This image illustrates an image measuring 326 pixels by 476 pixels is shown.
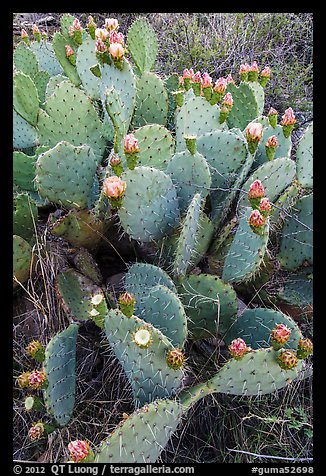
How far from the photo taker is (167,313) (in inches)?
55.3

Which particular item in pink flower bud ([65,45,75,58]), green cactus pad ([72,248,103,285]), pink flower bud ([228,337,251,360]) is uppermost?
pink flower bud ([65,45,75,58])

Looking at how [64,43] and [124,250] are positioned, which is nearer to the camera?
[124,250]

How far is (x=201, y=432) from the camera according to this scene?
161 centimetres

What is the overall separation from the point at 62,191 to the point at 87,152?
174 millimetres

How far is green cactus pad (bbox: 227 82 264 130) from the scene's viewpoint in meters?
1.94

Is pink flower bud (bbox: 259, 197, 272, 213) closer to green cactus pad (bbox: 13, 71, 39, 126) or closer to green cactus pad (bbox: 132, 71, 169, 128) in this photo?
green cactus pad (bbox: 132, 71, 169, 128)

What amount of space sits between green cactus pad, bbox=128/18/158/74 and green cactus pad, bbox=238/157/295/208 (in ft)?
3.37

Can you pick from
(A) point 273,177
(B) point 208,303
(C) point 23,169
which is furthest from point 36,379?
(A) point 273,177

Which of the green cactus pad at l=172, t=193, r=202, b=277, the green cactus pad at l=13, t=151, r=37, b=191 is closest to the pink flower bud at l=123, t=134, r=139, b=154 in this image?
the green cactus pad at l=172, t=193, r=202, b=277

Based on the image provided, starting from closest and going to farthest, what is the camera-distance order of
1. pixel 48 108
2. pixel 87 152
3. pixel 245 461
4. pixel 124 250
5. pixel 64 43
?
pixel 245 461
pixel 87 152
pixel 48 108
pixel 124 250
pixel 64 43

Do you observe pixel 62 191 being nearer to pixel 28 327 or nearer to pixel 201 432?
pixel 28 327

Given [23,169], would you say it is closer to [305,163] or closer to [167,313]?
[167,313]

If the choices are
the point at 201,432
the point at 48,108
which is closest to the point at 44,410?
the point at 201,432
